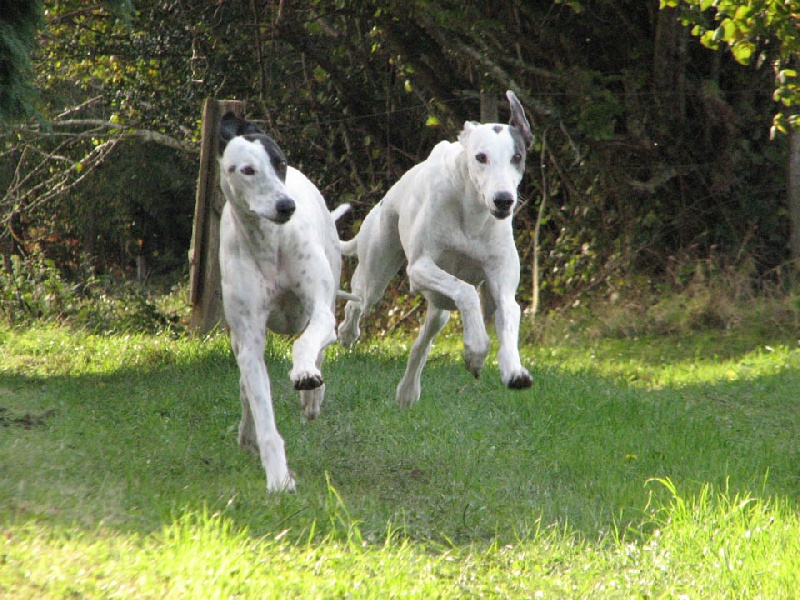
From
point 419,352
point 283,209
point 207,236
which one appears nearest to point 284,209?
point 283,209

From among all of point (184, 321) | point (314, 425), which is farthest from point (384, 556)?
point (184, 321)

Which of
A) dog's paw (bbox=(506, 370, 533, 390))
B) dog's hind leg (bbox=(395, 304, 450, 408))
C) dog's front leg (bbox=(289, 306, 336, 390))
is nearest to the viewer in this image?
dog's front leg (bbox=(289, 306, 336, 390))

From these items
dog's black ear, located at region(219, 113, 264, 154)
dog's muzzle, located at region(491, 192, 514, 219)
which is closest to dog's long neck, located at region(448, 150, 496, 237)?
dog's muzzle, located at region(491, 192, 514, 219)

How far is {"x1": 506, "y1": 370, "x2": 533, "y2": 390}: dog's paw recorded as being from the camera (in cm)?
454

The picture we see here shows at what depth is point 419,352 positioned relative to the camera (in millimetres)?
6160

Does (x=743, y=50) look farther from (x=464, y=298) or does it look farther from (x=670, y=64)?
(x=670, y=64)

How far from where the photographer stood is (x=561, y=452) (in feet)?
19.5

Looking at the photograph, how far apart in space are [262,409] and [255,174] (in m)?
1.05

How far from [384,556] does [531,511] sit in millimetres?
1080

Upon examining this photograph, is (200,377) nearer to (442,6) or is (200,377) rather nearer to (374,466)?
(374,466)

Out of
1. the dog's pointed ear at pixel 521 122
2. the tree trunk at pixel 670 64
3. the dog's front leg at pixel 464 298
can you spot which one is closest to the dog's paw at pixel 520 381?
the dog's front leg at pixel 464 298

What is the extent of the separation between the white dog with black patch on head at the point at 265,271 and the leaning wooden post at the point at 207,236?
3538mm

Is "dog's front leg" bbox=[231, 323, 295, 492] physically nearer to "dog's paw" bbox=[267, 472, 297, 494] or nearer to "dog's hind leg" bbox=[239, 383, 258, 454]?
"dog's paw" bbox=[267, 472, 297, 494]

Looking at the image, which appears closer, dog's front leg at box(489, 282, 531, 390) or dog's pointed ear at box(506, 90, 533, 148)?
dog's front leg at box(489, 282, 531, 390)
